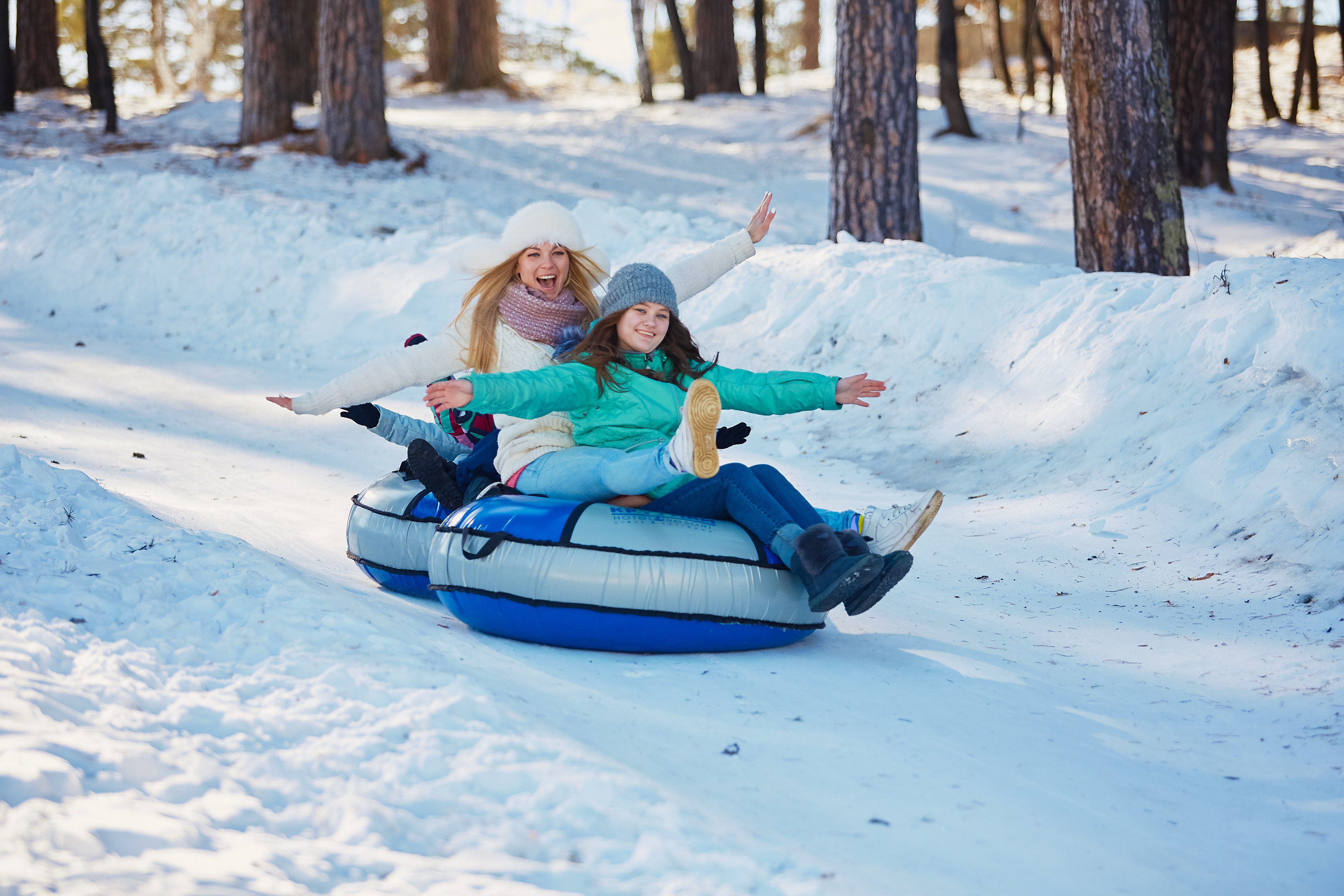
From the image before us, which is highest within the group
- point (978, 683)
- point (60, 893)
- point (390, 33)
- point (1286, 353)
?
point (390, 33)

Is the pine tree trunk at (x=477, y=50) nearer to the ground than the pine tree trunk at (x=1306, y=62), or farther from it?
farther from it

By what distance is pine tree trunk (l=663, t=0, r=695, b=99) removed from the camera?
1800cm

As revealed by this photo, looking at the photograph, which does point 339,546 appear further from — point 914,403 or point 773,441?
point 914,403

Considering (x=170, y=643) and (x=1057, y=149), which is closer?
(x=170, y=643)

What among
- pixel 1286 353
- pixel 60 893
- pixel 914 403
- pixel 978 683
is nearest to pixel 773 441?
pixel 914 403

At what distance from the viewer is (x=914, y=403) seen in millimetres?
6949

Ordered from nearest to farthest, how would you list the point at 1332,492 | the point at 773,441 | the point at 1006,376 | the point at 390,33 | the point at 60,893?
the point at 60,893
the point at 1332,492
the point at 1006,376
the point at 773,441
the point at 390,33

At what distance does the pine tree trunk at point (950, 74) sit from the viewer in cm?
1401

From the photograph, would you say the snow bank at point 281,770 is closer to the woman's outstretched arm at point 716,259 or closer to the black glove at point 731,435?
the black glove at point 731,435

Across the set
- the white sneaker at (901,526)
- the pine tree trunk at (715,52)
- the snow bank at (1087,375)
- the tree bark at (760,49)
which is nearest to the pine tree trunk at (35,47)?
the pine tree trunk at (715,52)

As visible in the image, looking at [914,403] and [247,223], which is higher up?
[247,223]

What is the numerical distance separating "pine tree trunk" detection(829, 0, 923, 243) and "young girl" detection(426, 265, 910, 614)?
206 inches

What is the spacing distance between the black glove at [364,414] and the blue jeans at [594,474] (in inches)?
29.5

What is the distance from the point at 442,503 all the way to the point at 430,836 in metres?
2.15
